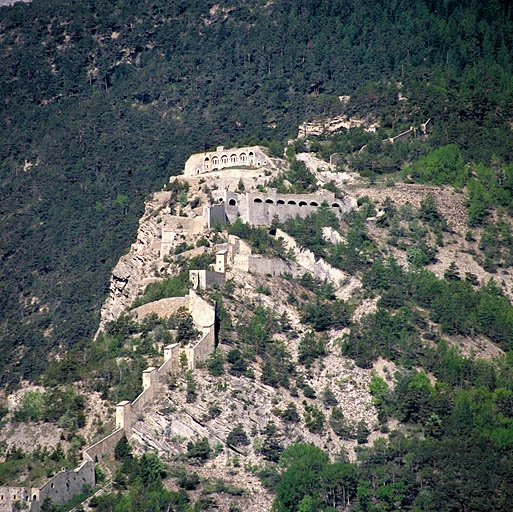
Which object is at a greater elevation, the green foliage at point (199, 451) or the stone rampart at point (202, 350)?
the stone rampart at point (202, 350)

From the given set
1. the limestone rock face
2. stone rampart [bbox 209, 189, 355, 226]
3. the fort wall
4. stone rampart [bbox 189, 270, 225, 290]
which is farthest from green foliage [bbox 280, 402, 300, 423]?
stone rampart [bbox 209, 189, 355, 226]

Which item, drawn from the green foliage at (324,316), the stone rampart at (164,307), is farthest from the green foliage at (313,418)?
the stone rampart at (164,307)

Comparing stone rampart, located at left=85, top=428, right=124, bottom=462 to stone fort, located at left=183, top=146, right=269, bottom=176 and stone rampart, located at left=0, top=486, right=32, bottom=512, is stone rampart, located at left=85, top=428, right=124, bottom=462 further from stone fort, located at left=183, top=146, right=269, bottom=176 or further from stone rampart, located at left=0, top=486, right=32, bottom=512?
stone fort, located at left=183, top=146, right=269, bottom=176

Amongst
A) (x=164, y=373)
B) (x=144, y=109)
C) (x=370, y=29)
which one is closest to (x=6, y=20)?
(x=144, y=109)

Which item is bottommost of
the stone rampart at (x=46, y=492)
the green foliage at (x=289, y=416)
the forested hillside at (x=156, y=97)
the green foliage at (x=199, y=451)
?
the forested hillside at (x=156, y=97)

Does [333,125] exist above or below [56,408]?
below

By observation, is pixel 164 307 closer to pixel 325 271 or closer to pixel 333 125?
pixel 325 271

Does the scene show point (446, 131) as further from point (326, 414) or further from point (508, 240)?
point (326, 414)

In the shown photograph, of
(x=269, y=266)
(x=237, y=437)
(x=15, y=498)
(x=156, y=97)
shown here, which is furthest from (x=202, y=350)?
(x=156, y=97)

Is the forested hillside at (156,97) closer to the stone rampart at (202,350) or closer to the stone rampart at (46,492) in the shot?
the stone rampart at (202,350)
